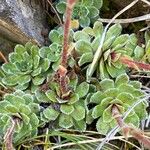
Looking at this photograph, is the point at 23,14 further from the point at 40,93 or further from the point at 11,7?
the point at 40,93

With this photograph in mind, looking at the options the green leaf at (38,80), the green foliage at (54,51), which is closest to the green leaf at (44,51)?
the green foliage at (54,51)

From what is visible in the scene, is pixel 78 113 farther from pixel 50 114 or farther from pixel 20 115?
pixel 20 115

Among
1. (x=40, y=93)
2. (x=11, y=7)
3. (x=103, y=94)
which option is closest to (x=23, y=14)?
(x=11, y=7)

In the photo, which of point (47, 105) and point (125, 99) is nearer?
point (125, 99)

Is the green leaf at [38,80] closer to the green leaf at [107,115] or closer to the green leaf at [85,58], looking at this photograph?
the green leaf at [85,58]

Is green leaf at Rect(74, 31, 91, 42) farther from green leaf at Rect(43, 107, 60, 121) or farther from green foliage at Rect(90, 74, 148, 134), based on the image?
green leaf at Rect(43, 107, 60, 121)
